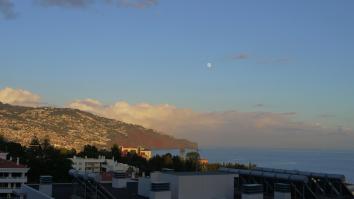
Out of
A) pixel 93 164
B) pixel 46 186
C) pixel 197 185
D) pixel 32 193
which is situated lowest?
pixel 93 164

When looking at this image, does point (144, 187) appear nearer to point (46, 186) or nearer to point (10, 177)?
point (46, 186)

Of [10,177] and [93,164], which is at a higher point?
[93,164]

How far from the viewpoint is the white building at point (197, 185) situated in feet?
93.9

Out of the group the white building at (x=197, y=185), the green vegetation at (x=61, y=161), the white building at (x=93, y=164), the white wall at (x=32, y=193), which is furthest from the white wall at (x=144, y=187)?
the white building at (x=93, y=164)

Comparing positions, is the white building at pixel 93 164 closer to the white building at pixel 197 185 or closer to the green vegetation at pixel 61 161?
the green vegetation at pixel 61 161

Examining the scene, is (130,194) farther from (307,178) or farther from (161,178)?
(307,178)

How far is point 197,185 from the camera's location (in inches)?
1145

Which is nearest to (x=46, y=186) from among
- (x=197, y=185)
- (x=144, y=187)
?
(x=144, y=187)

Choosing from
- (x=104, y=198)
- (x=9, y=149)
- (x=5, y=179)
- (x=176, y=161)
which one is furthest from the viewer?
(x=176, y=161)

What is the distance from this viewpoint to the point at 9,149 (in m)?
124

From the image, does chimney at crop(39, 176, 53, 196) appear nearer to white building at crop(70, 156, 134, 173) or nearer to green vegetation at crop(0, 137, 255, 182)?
green vegetation at crop(0, 137, 255, 182)

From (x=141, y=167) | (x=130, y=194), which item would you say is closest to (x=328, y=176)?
(x=130, y=194)

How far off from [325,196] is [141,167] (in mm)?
100520

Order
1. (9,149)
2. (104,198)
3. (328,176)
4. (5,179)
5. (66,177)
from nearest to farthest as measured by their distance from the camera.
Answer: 1. (104,198)
2. (328,176)
3. (5,179)
4. (66,177)
5. (9,149)
